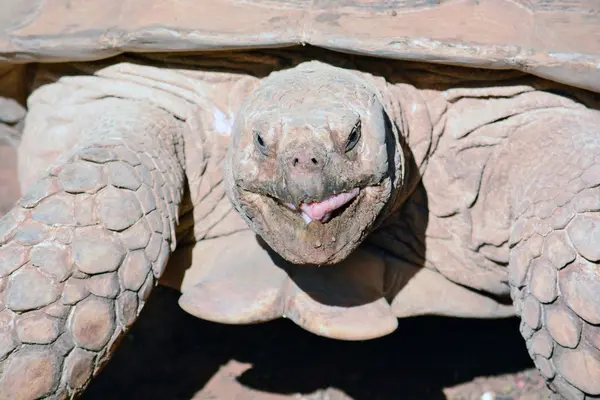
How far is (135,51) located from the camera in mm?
2990

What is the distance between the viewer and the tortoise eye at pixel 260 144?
236 cm

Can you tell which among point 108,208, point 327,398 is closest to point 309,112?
point 108,208

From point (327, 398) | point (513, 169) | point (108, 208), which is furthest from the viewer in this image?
point (327, 398)

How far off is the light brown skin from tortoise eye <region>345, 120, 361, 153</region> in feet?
0.08

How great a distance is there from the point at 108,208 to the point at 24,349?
53 cm

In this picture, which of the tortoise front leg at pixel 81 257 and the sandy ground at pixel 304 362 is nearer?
the tortoise front leg at pixel 81 257

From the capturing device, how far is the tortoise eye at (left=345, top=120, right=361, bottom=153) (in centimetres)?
238

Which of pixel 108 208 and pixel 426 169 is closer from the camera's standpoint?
pixel 108 208

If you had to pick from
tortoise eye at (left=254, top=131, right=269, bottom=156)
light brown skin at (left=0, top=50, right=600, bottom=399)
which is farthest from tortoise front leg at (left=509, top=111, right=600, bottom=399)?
tortoise eye at (left=254, top=131, right=269, bottom=156)

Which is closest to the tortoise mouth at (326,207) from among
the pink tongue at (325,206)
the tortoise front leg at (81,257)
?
the pink tongue at (325,206)

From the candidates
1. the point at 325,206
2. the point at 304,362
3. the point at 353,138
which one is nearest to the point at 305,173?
the point at 325,206

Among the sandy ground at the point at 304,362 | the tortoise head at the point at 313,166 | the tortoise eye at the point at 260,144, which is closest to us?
the tortoise head at the point at 313,166

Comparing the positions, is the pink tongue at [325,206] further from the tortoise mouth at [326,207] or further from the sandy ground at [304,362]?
the sandy ground at [304,362]

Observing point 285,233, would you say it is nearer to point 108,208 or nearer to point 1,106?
point 108,208
